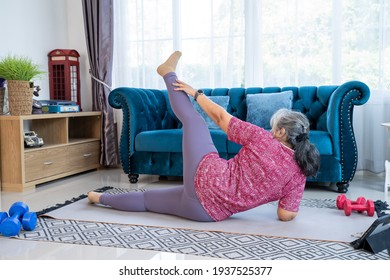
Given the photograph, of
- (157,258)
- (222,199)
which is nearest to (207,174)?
(222,199)

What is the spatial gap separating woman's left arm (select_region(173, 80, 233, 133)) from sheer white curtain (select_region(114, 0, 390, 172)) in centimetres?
197

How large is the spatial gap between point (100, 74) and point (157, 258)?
10.4 ft

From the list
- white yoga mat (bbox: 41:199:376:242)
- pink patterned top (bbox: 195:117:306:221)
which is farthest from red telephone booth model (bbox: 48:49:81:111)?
pink patterned top (bbox: 195:117:306:221)

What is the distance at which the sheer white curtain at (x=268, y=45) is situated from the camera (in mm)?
4203

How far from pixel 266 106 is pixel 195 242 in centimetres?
197

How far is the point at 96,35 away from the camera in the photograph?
4840 millimetres

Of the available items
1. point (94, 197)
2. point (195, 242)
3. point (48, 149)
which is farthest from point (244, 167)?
point (48, 149)

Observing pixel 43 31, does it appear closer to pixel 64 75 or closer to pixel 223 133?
pixel 64 75

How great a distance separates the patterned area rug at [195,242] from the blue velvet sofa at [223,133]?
4.29 feet

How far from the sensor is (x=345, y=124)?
3.46 m

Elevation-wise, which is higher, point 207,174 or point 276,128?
point 276,128

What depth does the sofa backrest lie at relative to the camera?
3918 mm

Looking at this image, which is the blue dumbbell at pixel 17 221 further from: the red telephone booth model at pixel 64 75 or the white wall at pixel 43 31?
the red telephone booth model at pixel 64 75

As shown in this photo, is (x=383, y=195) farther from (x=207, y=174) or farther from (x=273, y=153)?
(x=207, y=174)
